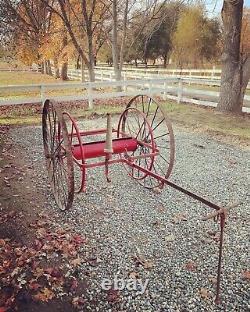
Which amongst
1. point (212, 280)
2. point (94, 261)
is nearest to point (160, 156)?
point (94, 261)

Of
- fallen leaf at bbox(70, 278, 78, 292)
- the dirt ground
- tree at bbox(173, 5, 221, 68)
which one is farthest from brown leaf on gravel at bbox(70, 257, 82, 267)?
tree at bbox(173, 5, 221, 68)

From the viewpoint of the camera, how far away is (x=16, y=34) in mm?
18891

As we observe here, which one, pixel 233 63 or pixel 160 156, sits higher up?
pixel 233 63

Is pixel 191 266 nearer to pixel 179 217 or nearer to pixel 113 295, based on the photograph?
pixel 113 295

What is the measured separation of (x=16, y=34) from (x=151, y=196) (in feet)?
55.7

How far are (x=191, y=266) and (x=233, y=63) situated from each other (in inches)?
357

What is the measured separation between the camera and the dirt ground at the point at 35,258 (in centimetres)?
306

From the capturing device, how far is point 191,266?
3.56 meters

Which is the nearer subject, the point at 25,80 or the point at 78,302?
the point at 78,302

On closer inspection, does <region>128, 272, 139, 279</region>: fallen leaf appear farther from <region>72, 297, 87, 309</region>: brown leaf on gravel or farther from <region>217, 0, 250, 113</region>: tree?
<region>217, 0, 250, 113</region>: tree

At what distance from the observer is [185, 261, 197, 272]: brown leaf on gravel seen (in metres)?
3.52

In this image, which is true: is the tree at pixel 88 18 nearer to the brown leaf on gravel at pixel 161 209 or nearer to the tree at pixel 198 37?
the brown leaf on gravel at pixel 161 209

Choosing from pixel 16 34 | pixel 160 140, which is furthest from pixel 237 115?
pixel 16 34

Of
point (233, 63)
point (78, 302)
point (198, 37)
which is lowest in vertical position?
point (78, 302)
